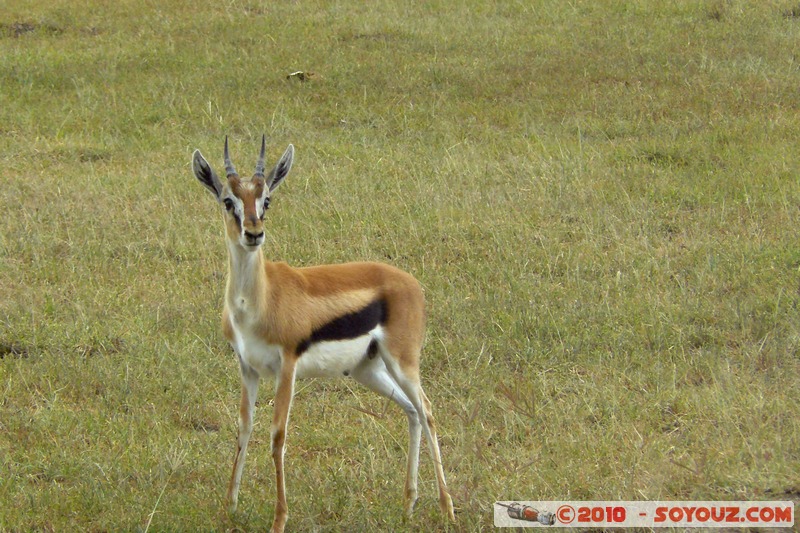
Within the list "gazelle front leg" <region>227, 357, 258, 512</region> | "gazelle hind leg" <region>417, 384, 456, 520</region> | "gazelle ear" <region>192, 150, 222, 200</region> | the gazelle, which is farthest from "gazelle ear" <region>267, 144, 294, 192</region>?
"gazelle hind leg" <region>417, 384, 456, 520</region>

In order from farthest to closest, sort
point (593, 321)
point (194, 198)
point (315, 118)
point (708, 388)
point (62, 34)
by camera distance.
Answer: point (62, 34), point (315, 118), point (194, 198), point (593, 321), point (708, 388)

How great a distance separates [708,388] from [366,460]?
5.99 ft

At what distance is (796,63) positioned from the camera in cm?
1263

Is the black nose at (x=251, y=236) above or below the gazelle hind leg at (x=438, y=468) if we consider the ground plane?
above

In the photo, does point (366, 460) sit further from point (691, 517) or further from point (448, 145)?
point (448, 145)

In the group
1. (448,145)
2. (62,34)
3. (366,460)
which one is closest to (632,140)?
(448,145)

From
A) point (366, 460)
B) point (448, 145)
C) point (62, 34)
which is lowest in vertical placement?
point (366, 460)

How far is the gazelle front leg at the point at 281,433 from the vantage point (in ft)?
14.7

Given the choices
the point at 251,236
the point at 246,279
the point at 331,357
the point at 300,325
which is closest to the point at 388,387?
the point at 331,357

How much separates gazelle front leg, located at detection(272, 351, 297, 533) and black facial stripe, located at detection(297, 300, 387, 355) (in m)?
0.15

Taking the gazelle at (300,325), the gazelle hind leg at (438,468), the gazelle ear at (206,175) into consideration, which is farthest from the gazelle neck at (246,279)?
the gazelle hind leg at (438,468)

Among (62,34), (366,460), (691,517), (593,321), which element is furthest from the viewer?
(62,34)

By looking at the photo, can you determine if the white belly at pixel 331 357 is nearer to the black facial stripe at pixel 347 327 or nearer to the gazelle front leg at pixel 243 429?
the black facial stripe at pixel 347 327

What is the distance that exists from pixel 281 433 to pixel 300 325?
1.53ft
